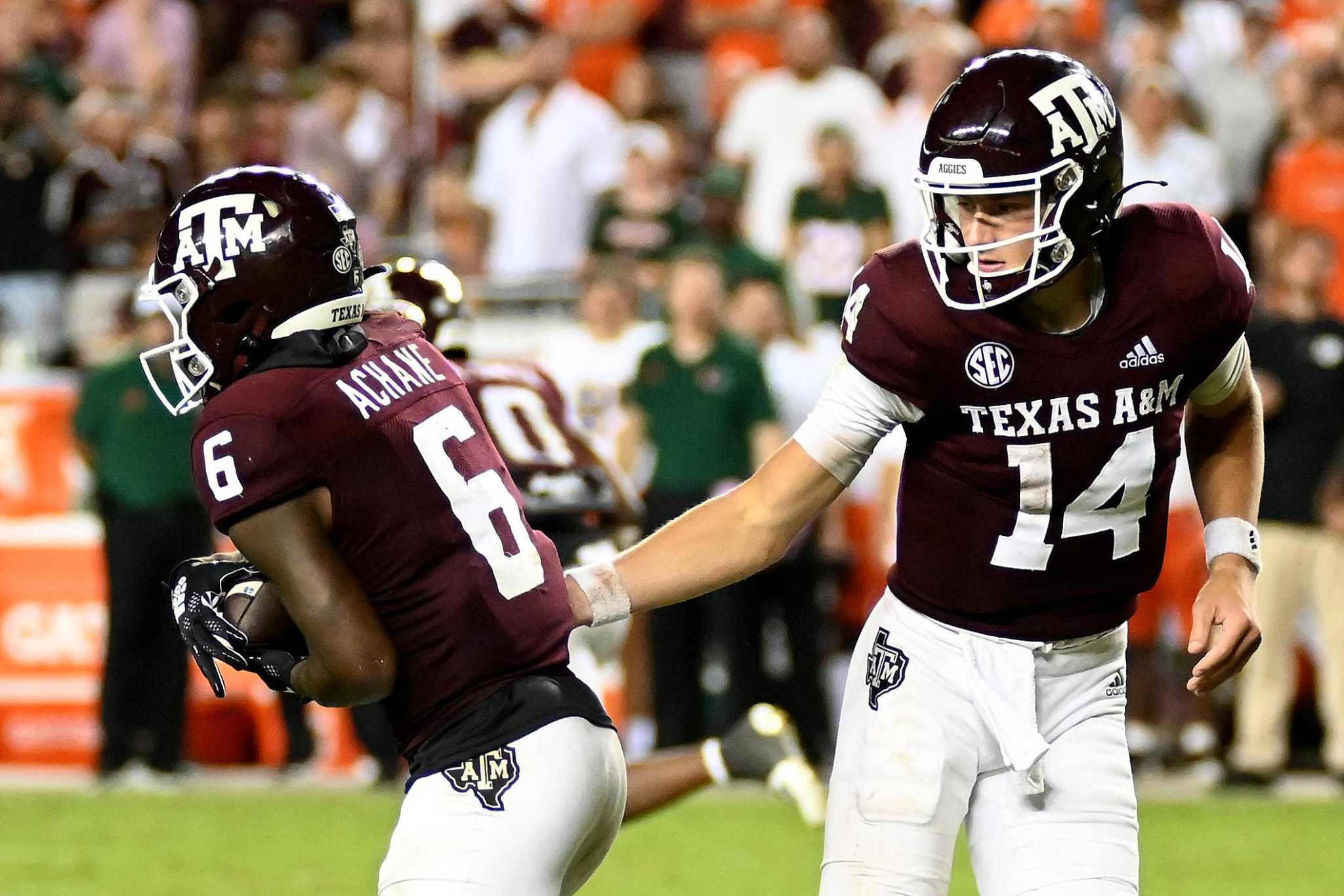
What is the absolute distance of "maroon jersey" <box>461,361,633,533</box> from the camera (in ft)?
20.1

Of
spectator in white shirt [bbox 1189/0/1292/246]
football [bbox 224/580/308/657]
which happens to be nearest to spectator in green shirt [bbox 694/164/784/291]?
spectator in white shirt [bbox 1189/0/1292/246]

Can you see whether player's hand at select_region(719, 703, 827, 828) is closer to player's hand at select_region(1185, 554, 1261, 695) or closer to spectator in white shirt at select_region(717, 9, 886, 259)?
player's hand at select_region(1185, 554, 1261, 695)

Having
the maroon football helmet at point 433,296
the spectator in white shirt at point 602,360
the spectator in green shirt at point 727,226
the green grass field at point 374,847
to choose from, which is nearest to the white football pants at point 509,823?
the maroon football helmet at point 433,296

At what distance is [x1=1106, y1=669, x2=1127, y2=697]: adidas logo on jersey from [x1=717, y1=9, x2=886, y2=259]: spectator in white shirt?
281 inches

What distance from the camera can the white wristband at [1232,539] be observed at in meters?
3.71

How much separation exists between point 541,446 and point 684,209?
5.01 metres

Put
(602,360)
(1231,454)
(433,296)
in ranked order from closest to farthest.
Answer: (1231,454) → (433,296) → (602,360)

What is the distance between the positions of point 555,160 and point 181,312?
25.0ft

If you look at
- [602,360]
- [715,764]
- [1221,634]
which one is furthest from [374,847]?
[1221,634]

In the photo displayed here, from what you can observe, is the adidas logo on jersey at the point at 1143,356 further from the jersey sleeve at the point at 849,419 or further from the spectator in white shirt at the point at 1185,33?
the spectator in white shirt at the point at 1185,33

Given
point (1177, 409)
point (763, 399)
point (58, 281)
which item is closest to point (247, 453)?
point (1177, 409)

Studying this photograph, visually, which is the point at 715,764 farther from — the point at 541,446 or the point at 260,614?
the point at 541,446

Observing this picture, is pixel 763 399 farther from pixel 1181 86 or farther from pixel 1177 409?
pixel 1177 409

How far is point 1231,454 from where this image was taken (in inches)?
152
